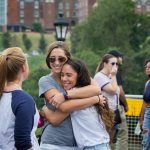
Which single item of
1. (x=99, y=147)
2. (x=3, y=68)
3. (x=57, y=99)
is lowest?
(x=99, y=147)

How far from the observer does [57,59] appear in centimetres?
342

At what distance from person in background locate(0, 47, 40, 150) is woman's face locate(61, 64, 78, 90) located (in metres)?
0.39

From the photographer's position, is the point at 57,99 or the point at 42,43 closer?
the point at 57,99

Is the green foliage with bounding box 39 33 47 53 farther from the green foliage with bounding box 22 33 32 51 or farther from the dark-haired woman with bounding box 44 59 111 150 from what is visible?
the dark-haired woman with bounding box 44 59 111 150

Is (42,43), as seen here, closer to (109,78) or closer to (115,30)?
(115,30)

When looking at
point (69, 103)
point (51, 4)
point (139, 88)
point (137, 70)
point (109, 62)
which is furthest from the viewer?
point (51, 4)

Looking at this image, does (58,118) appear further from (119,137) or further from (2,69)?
(119,137)

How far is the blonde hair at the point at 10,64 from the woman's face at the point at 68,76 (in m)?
0.43

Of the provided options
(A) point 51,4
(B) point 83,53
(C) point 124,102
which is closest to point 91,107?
(C) point 124,102

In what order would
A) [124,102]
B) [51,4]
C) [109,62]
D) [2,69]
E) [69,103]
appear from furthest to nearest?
[51,4]
[124,102]
[109,62]
[69,103]
[2,69]

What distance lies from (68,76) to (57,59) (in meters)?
0.19

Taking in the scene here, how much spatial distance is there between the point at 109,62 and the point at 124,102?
0.99 metres

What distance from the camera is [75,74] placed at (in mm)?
3279

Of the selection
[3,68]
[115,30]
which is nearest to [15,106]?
[3,68]
